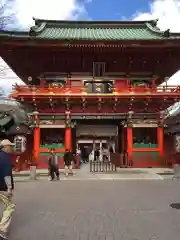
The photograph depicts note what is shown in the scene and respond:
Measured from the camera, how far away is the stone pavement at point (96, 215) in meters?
6.73

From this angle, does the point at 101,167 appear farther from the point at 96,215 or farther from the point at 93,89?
the point at 96,215

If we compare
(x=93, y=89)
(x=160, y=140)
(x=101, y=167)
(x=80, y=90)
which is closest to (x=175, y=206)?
(x=101, y=167)

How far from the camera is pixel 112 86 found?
25688 millimetres

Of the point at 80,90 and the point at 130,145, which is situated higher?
the point at 80,90

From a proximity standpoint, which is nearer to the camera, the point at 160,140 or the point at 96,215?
the point at 96,215

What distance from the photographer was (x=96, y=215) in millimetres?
8562

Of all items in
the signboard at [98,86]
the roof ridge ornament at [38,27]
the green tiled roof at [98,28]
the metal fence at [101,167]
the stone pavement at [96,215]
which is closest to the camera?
the stone pavement at [96,215]

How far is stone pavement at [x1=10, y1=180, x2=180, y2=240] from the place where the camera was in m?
6.73

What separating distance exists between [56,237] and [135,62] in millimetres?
21120

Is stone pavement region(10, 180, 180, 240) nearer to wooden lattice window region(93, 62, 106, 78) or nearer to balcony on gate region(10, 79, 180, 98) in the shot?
balcony on gate region(10, 79, 180, 98)

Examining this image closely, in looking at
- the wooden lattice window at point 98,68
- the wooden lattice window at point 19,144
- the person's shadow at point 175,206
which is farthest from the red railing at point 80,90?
the person's shadow at point 175,206

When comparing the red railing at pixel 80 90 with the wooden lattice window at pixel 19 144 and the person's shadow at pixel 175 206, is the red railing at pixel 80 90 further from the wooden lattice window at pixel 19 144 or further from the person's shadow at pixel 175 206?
the person's shadow at pixel 175 206

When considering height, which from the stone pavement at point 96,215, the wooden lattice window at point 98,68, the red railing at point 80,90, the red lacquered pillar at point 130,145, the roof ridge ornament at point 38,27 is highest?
the roof ridge ornament at point 38,27

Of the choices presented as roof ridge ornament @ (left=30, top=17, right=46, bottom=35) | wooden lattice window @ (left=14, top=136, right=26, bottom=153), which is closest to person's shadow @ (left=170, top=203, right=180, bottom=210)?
wooden lattice window @ (left=14, top=136, right=26, bottom=153)
